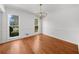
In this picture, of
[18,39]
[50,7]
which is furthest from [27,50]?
[50,7]

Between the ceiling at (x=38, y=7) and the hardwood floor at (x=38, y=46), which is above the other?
the ceiling at (x=38, y=7)

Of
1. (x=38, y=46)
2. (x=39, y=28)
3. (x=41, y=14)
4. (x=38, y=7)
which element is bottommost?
(x=38, y=46)

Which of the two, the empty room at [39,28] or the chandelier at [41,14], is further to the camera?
the chandelier at [41,14]

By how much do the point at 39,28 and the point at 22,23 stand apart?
304 mm

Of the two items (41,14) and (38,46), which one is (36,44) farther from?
(41,14)

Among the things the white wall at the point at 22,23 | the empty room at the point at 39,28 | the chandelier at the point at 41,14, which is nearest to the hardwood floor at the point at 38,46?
the empty room at the point at 39,28

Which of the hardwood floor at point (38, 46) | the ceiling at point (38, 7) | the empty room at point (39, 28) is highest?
the ceiling at point (38, 7)

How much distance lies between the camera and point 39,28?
166cm

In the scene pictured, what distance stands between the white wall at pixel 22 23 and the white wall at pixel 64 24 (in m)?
0.24

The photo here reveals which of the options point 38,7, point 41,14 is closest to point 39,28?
point 41,14

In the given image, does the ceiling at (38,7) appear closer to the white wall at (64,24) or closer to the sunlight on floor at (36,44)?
the white wall at (64,24)

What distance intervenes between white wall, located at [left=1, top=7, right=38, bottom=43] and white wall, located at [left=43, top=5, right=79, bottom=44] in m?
0.24

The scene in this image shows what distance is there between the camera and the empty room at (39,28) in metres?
1.45

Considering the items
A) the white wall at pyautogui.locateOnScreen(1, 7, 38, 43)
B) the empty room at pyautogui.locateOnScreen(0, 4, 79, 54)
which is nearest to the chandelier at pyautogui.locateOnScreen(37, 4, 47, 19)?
the empty room at pyautogui.locateOnScreen(0, 4, 79, 54)
